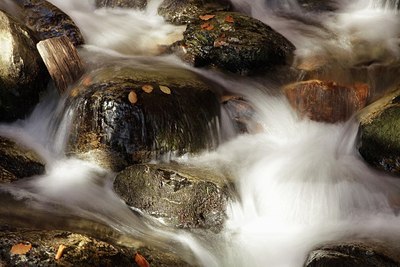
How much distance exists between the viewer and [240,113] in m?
6.51

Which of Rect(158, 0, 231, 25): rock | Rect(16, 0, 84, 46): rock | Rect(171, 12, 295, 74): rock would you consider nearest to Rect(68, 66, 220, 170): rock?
Rect(171, 12, 295, 74): rock

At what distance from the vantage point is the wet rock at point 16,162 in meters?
4.91

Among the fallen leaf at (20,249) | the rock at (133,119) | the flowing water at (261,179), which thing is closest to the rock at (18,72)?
the flowing water at (261,179)

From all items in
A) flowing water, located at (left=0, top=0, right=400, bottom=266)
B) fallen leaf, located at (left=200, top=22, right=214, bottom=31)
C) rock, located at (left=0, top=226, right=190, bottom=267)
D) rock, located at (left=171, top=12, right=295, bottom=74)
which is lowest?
flowing water, located at (left=0, top=0, right=400, bottom=266)

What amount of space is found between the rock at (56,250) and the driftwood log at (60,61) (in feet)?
10.7

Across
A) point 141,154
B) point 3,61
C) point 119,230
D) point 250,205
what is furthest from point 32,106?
point 250,205

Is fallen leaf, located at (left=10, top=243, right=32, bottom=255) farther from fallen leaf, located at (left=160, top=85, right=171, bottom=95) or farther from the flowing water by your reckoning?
fallen leaf, located at (left=160, top=85, right=171, bottom=95)

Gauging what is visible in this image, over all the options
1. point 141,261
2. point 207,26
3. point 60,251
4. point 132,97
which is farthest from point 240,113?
point 60,251

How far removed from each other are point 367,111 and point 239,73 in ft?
7.11

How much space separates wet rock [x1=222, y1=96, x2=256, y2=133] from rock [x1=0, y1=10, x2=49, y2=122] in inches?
109

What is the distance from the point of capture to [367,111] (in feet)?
19.9

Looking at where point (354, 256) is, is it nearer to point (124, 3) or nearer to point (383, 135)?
point (383, 135)

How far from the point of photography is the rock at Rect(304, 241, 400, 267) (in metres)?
3.65

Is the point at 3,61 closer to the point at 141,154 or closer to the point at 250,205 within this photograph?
the point at 141,154
